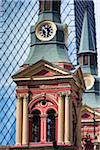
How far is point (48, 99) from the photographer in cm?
5016

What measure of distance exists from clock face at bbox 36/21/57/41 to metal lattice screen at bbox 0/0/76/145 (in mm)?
33617

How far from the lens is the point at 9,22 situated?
3797 inches

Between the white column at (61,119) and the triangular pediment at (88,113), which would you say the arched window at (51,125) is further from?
the triangular pediment at (88,113)

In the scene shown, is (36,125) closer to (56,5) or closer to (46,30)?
(46,30)

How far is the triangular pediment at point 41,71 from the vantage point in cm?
4972

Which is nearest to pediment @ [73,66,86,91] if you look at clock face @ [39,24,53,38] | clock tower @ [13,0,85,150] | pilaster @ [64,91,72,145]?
clock tower @ [13,0,85,150]

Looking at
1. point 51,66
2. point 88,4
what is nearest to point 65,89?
point 51,66

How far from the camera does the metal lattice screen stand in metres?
87.2

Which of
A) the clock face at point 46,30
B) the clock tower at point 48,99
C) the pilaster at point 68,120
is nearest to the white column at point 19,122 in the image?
the clock tower at point 48,99

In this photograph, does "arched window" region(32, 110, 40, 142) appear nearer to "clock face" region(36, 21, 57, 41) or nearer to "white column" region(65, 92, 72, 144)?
"white column" region(65, 92, 72, 144)

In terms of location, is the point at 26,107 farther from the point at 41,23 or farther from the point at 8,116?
the point at 8,116

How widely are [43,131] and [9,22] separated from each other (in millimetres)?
47912

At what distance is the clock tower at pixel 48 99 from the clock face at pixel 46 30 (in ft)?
0.22

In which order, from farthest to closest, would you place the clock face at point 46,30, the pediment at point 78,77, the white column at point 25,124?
1. the clock face at point 46,30
2. the pediment at point 78,77
3. the white column at point 25,124
